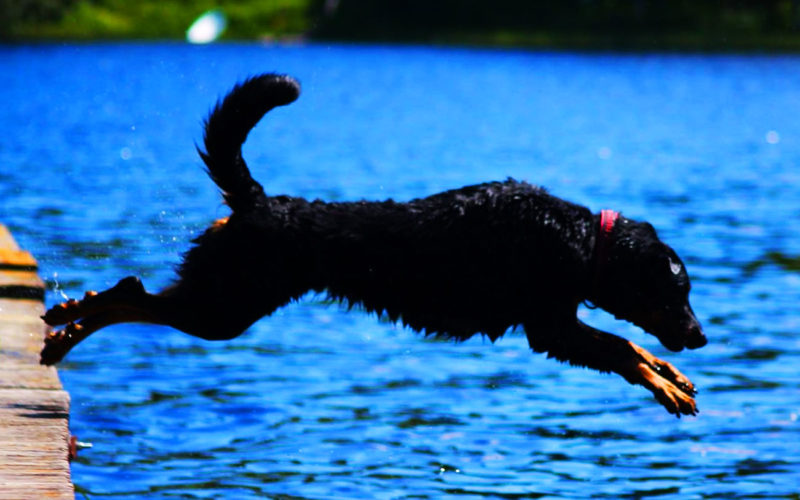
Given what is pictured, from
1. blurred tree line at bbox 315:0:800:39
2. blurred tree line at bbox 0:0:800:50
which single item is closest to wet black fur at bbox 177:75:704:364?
blurred tree line at bbox 0:0:800:50

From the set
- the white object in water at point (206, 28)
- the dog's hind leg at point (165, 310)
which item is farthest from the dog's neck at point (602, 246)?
the white object in water at point (206, 28)

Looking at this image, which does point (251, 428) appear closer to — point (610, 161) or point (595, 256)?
point (595, 256)

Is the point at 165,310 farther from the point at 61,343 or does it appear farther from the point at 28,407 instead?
the point at 28,407

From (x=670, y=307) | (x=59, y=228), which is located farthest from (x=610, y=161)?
(x=670, y=307)

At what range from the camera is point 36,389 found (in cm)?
614

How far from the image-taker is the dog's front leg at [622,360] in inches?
227

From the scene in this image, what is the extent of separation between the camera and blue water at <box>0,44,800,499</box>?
6.86 m

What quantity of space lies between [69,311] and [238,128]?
3.72 ft

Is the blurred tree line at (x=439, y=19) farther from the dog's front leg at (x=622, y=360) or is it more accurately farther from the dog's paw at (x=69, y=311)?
the dog's paw at (x=69, y=311)

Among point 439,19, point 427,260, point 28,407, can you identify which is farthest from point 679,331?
point 439,19

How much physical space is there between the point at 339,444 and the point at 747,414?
253cm

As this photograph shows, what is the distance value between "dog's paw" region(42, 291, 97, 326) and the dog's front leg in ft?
6.82

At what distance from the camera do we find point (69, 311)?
236 inches

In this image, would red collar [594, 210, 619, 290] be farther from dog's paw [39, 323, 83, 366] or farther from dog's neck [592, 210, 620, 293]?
dog's paw [39, 323, 83, 366]
